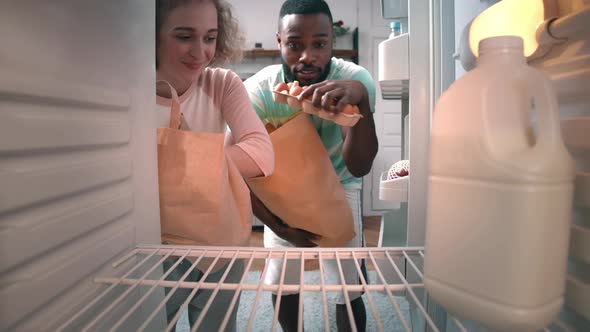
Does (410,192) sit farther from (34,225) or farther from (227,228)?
(34,225)

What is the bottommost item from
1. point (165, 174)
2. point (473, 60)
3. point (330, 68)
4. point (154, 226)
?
point (154, 226)

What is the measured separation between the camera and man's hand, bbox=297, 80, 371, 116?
38.7 inches

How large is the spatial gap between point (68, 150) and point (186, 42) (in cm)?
56

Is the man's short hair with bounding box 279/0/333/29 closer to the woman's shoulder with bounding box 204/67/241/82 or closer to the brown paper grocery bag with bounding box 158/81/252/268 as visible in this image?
the woman's shoulder with bounding box 204/67/241/82

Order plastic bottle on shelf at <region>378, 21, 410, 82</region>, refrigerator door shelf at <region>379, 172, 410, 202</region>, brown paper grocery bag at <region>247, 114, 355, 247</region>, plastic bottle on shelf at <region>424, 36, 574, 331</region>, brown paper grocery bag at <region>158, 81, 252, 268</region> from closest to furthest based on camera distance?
plastic bottle on shelf at <region>424, 36, 574, 331</region> → brown paper grocery bag at <region>158, 81, 252, 268</region> → plastic bottle on shelf at <region>378, 21, 410, 82</region> → refrigerator door shelf at <region>379, 172, 410, 202</region> → brown paper grocery bag at <region>247, 114, 355, 247</region>

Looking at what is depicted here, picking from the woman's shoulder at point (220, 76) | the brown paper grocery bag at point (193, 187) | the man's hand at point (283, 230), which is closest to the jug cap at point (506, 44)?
the brown paper grocery bag at point (193, 187)

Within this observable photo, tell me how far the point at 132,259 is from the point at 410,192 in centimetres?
62

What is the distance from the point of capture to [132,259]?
68 centimetres

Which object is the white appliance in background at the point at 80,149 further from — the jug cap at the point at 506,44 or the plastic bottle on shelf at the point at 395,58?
the plastic bottle on shelf at the point at 395,58

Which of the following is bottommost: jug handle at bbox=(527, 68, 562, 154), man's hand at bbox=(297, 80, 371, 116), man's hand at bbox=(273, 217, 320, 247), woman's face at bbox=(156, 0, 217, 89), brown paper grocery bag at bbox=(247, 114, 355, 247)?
man's hand at bbox=(273, 217, 320, 247)

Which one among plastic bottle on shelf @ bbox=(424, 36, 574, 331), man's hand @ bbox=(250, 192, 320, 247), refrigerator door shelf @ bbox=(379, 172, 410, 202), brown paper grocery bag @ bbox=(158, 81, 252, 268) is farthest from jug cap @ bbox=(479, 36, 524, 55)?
man's hand @ bbox=(250, 192, 320, 247)

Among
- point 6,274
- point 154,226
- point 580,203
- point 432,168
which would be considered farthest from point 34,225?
point 580,203

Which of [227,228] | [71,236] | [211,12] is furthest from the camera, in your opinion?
[211,12]

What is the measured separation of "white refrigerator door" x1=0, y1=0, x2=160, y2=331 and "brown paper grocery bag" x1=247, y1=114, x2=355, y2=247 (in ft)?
1.69
